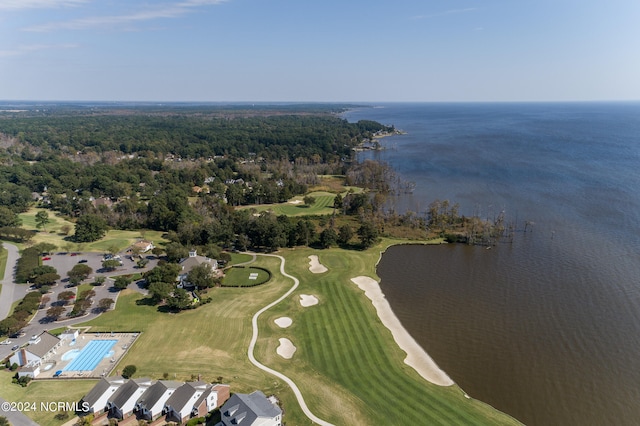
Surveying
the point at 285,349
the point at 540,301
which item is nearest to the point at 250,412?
the point at 285,349

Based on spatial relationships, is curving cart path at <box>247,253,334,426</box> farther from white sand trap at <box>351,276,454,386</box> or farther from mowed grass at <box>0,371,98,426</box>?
mowed grass at <box>0,371,98,426</box>

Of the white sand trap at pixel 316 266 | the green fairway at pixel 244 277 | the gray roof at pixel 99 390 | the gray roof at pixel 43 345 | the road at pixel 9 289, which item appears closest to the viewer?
the gray roof at pixel 99 390

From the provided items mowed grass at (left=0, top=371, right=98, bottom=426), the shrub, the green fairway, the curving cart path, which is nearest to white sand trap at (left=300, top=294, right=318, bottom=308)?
the curving cart path

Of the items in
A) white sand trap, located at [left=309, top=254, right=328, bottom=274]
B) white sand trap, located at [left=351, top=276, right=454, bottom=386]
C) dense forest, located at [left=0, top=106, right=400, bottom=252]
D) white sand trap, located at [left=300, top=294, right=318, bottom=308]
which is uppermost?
dense forest, located at [left=0, top=106, right=400, bottom=252]

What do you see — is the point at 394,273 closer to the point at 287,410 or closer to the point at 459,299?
the point at 459,299

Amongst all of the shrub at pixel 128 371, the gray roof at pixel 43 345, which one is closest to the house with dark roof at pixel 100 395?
the shrub at pixel 128 371

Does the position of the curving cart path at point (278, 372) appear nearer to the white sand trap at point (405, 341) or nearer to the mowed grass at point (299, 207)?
the white sand trap at point (405, 341)

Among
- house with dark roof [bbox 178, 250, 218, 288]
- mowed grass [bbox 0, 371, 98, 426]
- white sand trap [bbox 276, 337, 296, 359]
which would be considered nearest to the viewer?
mowed grass [bbox 0, 371, 98, 426]
